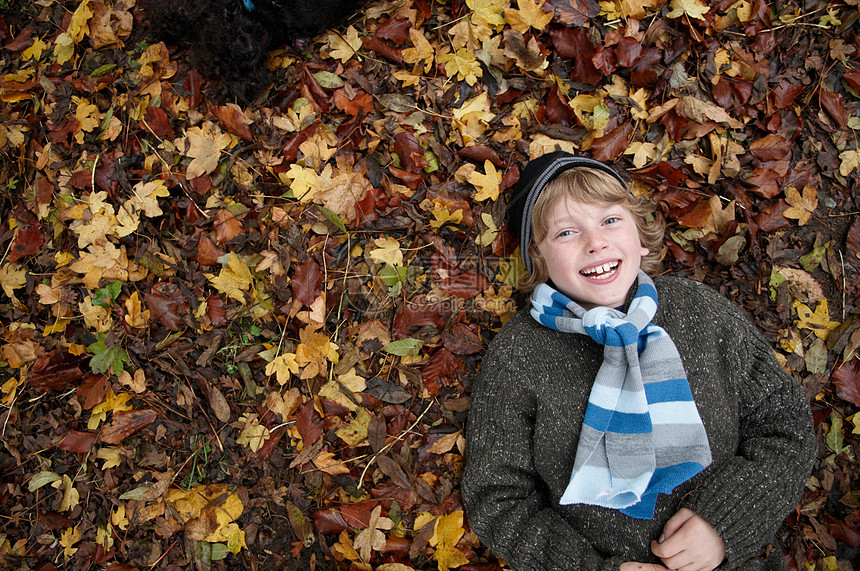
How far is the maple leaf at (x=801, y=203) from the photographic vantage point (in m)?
2.61

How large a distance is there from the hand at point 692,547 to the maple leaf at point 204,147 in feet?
9.17

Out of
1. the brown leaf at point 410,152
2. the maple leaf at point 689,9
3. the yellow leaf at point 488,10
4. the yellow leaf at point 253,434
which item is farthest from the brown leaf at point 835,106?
the yellow leaf at point 253,434

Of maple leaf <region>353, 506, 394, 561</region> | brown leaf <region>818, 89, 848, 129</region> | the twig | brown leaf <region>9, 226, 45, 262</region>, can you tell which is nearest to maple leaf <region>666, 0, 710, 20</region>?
brown leaf <region>818, 89, 848, 129</region>

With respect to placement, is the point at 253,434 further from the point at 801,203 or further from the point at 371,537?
the point at 801,203

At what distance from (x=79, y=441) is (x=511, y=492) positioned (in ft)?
7.51

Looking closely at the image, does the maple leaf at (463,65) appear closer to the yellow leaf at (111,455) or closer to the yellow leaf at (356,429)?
the yellow leaf at (356,429)

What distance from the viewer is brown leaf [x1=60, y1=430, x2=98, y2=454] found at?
8.68 ft

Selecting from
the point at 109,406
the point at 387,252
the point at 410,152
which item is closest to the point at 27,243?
the point at 109,406

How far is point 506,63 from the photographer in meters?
2.65

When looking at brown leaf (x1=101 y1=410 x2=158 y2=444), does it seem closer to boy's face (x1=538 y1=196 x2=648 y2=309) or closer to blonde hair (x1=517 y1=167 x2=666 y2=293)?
blonde hair (x1=517 y1=167 x2=666 y2=293)

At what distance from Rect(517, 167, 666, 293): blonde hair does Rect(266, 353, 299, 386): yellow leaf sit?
125cm

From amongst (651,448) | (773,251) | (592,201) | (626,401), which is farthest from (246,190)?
(773,251)

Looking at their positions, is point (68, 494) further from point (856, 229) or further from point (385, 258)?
point (856, 229)

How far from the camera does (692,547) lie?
6.66 ft
